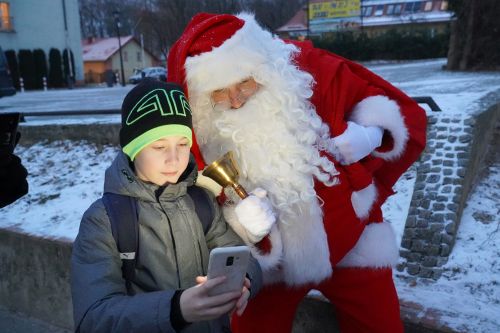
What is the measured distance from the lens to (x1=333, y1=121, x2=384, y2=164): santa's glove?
2.01 metres

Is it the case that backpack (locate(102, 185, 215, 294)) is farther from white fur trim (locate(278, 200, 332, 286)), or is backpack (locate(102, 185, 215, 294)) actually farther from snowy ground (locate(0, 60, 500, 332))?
snowy ground (locate(0, 60, 500, 332))

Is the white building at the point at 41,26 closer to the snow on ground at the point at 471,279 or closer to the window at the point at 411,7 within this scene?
the snow on ground at the point at 471,279

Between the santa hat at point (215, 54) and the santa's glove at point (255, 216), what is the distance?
38cm

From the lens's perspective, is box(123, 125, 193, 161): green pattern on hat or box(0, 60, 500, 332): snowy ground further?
box(0, 60, 500, 332): snowy ground

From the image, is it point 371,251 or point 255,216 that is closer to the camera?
point 255,216

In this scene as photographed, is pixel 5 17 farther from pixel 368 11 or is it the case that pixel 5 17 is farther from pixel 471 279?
pixel 368 11

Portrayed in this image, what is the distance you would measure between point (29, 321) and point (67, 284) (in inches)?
21.4

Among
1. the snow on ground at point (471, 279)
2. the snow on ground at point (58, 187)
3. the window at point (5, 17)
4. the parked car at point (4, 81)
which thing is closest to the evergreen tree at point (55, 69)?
the window at point (5, 17)

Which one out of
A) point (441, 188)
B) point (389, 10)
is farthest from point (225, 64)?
point (389, 10)

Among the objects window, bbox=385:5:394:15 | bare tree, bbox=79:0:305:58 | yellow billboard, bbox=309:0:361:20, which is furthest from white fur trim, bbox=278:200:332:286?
window, bbox=385:5:394:15

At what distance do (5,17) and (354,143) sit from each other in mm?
29406

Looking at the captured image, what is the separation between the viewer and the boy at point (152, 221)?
1.59m

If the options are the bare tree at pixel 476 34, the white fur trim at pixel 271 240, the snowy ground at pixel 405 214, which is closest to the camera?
the white fur trim at pixel 271 240

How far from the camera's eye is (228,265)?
1448mm
